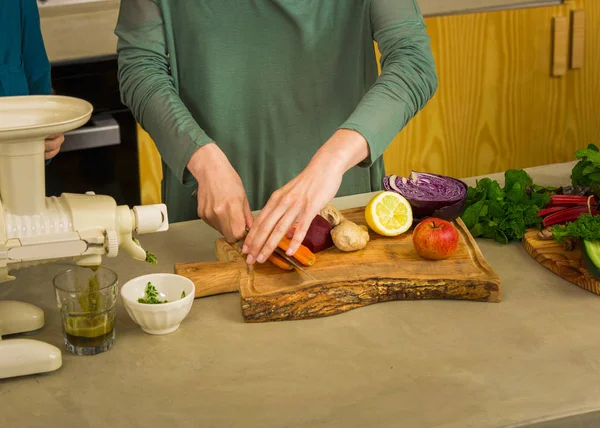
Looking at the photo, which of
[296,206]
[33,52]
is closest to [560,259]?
[296,206]

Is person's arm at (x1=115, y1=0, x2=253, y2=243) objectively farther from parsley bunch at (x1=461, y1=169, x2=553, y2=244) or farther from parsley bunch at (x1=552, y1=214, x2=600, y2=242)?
parsley bunch at (x1=552, y1=214, x2=600, y2=242)

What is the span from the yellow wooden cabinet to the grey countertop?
1.90m

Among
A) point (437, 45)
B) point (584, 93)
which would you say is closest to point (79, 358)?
point (437, 45)

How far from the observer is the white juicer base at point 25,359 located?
1350mm

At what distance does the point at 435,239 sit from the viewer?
1.62 meters

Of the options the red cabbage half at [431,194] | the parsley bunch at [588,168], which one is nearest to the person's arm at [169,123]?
the red cabbage half at [431,194]

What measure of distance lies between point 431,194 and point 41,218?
33.9 inches

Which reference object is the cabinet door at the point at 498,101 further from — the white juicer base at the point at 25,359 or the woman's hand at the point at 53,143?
the white juicer base at the point at 25,359

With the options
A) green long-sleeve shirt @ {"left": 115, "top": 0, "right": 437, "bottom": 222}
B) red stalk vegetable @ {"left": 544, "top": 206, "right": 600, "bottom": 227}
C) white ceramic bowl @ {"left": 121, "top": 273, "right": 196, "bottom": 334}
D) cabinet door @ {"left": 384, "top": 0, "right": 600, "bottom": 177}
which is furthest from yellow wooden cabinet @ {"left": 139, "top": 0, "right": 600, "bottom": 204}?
white ceramic bowl @ {"left": 121, "top": 273, "right": 196, "bottom": 334}

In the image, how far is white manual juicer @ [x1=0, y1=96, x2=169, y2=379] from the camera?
51.0 inches

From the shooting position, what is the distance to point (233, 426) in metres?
1.23

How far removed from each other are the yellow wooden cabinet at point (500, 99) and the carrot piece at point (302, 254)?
1.90 meters

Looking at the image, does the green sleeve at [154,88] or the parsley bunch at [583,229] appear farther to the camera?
the green sleeve at [154,88]

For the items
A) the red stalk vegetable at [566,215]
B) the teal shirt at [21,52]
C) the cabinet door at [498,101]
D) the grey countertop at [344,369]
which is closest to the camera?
the grey countertop at [344,369]
